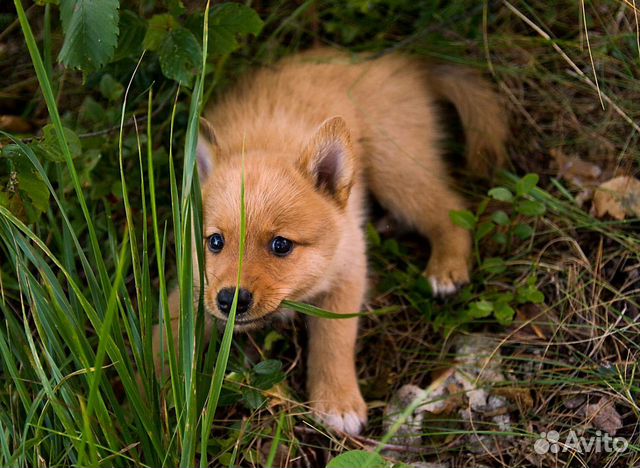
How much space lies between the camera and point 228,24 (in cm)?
284

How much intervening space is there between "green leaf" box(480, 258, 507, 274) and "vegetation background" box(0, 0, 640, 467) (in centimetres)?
5

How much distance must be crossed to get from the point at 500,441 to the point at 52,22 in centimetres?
286

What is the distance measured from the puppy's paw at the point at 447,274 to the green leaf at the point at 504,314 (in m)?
0.36

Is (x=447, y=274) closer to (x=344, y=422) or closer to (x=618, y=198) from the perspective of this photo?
(x=618, y=198)

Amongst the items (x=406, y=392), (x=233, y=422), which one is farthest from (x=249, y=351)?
(x=406, y=392)

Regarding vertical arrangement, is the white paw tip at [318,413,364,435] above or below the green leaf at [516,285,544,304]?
below

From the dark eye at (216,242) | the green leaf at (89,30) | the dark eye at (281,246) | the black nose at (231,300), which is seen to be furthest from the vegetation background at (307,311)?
the dark eye at (281,246)

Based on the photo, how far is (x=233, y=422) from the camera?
9.40 ft

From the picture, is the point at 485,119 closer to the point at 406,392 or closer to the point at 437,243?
the point at 437,243

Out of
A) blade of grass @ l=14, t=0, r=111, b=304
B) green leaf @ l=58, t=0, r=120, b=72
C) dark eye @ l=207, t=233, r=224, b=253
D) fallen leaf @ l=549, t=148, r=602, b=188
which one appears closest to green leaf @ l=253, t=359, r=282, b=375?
dark eye @ l=207, t=233, r=224, b=253

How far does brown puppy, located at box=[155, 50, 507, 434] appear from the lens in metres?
2.76

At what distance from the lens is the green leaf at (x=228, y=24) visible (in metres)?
2.82

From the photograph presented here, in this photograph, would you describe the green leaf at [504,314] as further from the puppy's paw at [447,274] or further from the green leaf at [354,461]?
the green leaf at [354,461]

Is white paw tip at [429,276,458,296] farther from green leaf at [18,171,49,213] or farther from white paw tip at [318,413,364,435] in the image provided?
green leaf at [18,171,49,213]
